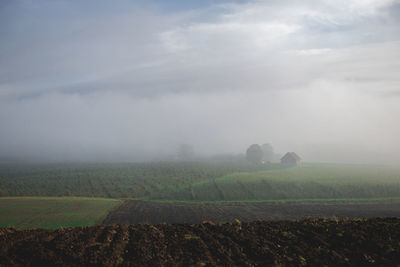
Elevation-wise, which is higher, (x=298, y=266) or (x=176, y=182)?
(x=298, y=266)

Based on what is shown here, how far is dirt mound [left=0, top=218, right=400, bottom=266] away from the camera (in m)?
11.4

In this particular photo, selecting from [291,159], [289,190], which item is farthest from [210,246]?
[291,159]

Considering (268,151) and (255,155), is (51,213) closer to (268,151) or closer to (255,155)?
(255,155)

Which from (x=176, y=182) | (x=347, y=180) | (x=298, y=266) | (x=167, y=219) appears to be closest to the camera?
(x=298, y=266)

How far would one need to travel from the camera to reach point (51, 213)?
35.9 m

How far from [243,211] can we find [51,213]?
2941cm

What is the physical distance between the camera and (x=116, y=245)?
1294 cm

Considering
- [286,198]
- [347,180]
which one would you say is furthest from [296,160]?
[286,198]

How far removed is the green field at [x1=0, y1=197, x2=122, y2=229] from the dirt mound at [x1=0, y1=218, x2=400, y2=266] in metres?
18.1

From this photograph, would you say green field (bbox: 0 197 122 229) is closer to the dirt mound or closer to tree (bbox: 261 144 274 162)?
the dirt mound

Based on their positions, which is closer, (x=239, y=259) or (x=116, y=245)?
(x=239, y=259)

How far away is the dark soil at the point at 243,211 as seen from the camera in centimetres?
3525

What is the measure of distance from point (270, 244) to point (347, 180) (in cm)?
5904

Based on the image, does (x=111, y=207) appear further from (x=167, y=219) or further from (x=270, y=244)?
(x=270, y=244)
